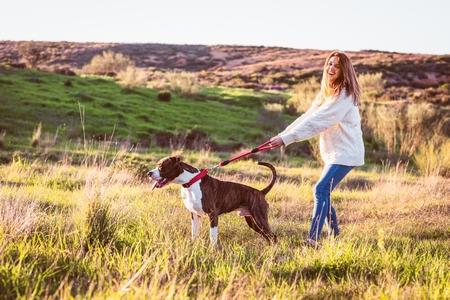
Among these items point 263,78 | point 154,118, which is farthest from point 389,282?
point 263,78

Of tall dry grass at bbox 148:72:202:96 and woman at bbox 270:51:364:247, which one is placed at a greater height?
woman at bbox 270:51:364:247

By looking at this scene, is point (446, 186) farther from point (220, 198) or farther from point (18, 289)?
point (18, 289)

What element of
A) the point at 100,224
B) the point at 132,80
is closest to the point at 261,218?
the point at 100,224

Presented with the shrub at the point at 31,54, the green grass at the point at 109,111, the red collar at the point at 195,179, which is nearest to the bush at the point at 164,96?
the green grass at the point at 109,111

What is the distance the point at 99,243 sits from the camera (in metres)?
5.73

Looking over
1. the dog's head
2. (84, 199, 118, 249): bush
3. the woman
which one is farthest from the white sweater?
A: (84, 199, 118, 249): bush

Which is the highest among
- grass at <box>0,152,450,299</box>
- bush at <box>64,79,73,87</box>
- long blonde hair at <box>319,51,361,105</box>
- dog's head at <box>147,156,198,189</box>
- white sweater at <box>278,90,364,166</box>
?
long blonde hair at <box>319,51,361,105</box>

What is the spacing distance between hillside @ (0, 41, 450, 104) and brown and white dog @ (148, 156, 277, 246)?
34.6m

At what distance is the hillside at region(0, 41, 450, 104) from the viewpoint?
1991 inches

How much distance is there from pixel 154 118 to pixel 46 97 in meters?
5.21

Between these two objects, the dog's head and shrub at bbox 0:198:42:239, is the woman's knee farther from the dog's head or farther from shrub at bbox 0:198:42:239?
shrub at bbox 0:198:42:239

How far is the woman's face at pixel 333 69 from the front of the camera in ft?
20.8

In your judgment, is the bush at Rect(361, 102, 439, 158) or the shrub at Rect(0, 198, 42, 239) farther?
the bush at Rect(361, 102, 439, 158)

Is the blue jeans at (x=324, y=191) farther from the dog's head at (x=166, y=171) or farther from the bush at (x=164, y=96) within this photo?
the bush at (x=164, y=96)
